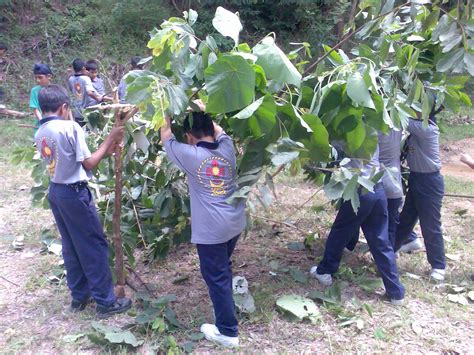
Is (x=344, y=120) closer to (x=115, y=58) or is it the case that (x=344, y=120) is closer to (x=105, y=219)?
(x=105, y=219)

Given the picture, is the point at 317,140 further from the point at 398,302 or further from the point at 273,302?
the point at 398,302

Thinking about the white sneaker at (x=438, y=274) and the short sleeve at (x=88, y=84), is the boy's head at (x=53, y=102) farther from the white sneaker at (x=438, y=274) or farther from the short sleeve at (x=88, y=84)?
the short sleeve at (x=88, y=84)

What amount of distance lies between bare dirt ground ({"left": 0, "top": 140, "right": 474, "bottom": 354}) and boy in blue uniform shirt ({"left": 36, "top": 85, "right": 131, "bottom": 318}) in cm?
33

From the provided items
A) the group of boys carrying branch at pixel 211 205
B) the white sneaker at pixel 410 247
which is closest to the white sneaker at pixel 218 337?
the group of boys carrying branch at pixel 211 205

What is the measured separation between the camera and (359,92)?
10.0 ft

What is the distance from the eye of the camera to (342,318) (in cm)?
380

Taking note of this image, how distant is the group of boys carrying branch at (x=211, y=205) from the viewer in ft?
10.8

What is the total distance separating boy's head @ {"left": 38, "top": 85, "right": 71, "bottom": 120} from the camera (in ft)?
11.8

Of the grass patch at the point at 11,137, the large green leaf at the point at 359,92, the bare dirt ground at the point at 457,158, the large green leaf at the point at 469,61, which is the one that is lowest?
the bare dirt ground at the point at 457,158

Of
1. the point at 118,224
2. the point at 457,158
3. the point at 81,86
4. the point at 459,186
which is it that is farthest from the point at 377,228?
the point at 457,158

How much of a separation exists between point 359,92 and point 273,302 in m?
1.74

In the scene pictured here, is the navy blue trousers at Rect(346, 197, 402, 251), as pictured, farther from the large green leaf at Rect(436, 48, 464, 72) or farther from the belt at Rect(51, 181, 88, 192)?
the belt at Rect(51, 181, 88, 192)

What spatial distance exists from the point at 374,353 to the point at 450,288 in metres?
1.23

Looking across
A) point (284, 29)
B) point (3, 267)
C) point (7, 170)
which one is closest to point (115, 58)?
point (284, 29)
